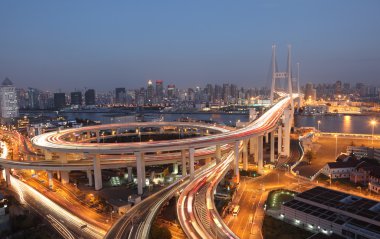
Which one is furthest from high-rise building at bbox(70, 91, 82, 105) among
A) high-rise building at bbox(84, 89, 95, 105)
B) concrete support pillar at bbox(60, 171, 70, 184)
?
concrete support pillar at bbox(60, 171, 70, 184)

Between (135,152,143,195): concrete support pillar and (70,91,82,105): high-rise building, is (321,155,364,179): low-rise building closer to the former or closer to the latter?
(135,152,143,195): concrete support pillar

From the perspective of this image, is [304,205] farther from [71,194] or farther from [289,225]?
[71,194]

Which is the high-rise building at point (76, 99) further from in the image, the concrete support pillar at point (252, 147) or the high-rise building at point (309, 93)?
the concrete support pillar at point (252, 147)

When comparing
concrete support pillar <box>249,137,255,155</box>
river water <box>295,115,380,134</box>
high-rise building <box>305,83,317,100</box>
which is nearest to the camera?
concrete support pillar <box>249,137,255,155</box>

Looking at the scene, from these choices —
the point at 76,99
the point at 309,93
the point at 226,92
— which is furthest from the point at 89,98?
the point at 309,93

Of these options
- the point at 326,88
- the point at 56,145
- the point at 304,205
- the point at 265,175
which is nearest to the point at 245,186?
the point at 265,175

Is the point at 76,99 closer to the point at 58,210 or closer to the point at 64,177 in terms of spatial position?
the point at 64,177
